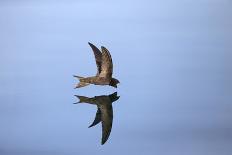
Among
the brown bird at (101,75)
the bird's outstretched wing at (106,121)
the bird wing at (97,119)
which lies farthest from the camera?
the brown bird at (101,75)

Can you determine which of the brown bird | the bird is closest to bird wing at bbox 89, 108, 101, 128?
the bird

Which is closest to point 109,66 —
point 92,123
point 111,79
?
point 111,79

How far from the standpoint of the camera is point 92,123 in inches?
127

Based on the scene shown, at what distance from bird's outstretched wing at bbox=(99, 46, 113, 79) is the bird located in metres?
0.13

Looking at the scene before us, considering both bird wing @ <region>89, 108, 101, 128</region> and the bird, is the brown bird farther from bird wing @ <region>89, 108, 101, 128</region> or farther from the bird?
bird wing @ <region>89, 108, 101, 128</region>

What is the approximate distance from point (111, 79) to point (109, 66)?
0.11 m

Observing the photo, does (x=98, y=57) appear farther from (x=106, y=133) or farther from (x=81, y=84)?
(x=106, y=133)

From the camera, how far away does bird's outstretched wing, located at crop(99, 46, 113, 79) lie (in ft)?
10.7

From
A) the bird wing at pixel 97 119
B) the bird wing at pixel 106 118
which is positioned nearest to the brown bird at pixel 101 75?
the bird wing at pixel 106 118

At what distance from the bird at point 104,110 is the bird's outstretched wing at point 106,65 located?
13 centimetres

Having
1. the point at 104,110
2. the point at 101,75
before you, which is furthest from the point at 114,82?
the point at 104,110

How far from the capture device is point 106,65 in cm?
334

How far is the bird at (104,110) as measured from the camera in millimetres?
3135

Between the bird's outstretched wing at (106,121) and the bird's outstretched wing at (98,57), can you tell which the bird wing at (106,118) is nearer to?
the bird's outstretched wing at (106,121)
